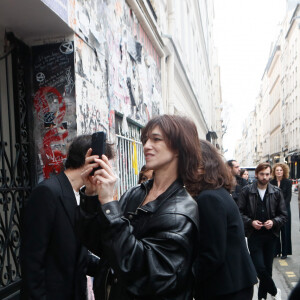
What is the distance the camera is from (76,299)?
2.20 metres

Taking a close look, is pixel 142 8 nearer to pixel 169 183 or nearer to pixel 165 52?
pixel 165 52

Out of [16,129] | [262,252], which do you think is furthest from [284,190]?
[16,129]

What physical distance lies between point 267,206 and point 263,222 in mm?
238

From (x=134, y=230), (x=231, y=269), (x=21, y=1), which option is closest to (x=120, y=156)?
(x=21, y=1)

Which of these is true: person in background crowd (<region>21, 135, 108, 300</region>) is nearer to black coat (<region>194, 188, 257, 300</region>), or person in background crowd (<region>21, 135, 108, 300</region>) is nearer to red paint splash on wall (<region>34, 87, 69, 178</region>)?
black coat (<region>194, 188, 257, 300</region>)

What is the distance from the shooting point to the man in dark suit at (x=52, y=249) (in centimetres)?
206

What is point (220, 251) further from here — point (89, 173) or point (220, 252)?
point (89, 173)

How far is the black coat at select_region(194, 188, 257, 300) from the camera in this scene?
2.30 metres

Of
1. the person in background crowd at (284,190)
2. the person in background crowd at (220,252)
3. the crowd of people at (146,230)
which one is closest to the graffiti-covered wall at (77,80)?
the crowd of people at (146,230)

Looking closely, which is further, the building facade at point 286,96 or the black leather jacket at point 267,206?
the building facade at point 286,96

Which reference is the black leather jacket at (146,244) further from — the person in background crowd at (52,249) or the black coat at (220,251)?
the black coat at (220,251)

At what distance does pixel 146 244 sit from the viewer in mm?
1601

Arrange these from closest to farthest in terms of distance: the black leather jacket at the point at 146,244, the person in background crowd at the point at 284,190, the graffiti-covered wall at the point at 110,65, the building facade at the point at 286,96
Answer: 1. the black leather jacket at the point at 146,244
2. the graffiti-covered wall at the point at 110,65
3. the person in background crowd at the point at 284,190
4. the building facade at the point at 286,96

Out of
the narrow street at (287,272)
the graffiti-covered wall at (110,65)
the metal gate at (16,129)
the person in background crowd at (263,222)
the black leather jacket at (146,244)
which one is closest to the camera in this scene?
the black leather jacket at (146,244)
